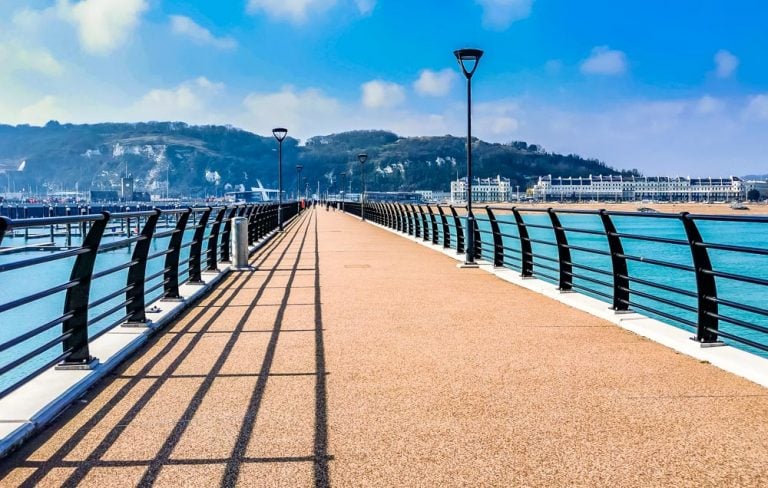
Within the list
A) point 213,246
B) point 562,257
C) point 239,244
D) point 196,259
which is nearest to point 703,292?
point 562,257

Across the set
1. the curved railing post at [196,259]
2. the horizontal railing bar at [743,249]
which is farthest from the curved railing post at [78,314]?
the curved railing post at [196,259]

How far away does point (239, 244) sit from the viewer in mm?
14211

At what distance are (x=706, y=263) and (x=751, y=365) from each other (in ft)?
3.83

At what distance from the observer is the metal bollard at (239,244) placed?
14.1m

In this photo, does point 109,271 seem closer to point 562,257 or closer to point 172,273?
point 172,273

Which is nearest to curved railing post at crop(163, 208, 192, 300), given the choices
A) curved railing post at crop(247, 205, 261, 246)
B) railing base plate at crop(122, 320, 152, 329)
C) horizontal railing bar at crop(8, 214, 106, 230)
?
railing base plate at crop(122, 320, 152, 329)

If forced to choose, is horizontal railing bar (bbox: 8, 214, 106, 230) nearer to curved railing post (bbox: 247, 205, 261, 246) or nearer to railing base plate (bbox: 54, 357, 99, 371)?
railing base plate (bbox: 54, 357, 99, 371)

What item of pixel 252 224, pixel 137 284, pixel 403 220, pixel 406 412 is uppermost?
pixel 252 224

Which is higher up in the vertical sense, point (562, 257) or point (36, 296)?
point (36, 296)

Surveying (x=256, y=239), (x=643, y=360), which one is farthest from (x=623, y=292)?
(x=256, y=239)

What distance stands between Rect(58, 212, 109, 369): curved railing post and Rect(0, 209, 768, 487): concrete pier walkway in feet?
0.98

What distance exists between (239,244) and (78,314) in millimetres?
8973

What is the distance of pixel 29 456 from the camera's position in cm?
368

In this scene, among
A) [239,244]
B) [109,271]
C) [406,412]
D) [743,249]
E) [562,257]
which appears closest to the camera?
[406,412]
